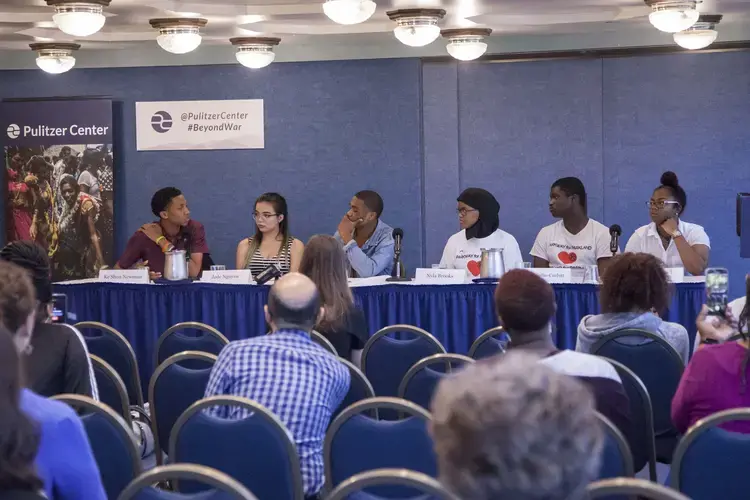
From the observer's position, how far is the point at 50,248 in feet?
32.2

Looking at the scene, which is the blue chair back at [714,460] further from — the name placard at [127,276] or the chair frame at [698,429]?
the name placard at [127,276]

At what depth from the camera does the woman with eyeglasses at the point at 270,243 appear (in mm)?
7113

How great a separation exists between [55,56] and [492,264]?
14.7ft

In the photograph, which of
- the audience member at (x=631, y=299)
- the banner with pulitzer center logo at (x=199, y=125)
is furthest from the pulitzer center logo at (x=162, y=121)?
the audience member at (x=631, y=299)

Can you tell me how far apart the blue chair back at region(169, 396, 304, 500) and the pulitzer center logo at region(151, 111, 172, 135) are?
724 cm

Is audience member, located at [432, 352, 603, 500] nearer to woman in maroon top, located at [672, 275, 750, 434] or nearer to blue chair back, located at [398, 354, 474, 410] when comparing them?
woman in maroon top, located at [672, 275, 750, 434]

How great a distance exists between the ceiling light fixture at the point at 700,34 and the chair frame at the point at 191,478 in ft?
21.6

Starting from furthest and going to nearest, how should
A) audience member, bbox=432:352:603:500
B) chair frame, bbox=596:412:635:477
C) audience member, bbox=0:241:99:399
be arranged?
audience member, bbox=0:241:99:399, chair frame, bbox=596:412:635:477, audience member, bbox=432:352:603:500

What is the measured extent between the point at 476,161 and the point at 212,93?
2.59 m

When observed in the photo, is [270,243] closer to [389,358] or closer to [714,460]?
[389,358]

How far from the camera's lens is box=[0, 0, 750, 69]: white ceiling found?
7.36 metres

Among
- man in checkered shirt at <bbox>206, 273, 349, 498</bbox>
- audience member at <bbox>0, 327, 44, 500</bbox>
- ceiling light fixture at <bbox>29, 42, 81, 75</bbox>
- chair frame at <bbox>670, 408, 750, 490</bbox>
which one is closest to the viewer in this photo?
audience member at <bbox>0, 327, 44, 500</bbox>

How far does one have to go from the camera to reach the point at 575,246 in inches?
278

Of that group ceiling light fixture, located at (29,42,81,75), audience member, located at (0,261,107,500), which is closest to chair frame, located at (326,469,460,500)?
audience member, located at (0,261,107,500)
